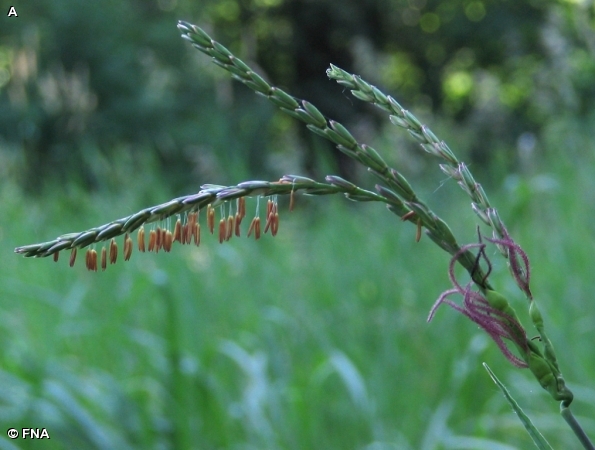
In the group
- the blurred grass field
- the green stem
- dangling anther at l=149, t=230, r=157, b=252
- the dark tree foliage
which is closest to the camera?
the green stem

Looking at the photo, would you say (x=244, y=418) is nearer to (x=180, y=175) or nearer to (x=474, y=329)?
(x=474, y=329)

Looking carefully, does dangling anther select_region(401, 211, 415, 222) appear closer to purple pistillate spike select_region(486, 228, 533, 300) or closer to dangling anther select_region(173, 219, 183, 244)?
purple pistillate spike select_region(486, 228, 533, 300)

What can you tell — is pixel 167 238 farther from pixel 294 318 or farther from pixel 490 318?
pixel 294 318

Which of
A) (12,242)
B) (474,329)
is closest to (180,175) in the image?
(12,242)

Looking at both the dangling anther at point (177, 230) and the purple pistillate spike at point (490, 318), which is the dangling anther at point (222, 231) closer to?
the dangling anther at point (177, 230)

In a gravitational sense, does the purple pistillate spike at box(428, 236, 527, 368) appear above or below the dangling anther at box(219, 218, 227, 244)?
below

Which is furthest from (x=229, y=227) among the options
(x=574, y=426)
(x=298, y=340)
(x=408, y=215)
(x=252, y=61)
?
(x=252, y=61)

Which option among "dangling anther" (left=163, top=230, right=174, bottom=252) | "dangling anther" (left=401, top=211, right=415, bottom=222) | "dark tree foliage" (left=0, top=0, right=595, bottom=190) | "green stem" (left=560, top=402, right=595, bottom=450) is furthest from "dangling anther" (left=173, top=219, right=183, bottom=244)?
"dark tree foliage" (left=0, top=0, right=595, bottom=190)

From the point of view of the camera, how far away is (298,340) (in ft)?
10.5

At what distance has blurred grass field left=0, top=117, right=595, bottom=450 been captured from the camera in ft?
8.32

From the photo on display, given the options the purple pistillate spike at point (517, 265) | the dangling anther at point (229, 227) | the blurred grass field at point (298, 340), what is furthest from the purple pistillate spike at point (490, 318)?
the blurred grass field at point (298, 340)

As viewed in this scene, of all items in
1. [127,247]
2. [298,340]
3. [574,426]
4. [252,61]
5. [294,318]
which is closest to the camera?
[574,426]

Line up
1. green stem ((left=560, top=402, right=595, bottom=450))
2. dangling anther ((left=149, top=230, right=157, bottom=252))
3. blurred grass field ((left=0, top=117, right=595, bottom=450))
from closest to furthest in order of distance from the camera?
green stem ((left=560, top=402, right=595, bottom=450))
dangling anther ((left=149, top=230, right=157, bottom=252))
blurred grass field ((left=0, top=117, right=595, bottom=450))

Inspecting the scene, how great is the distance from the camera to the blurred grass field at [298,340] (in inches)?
99.9
